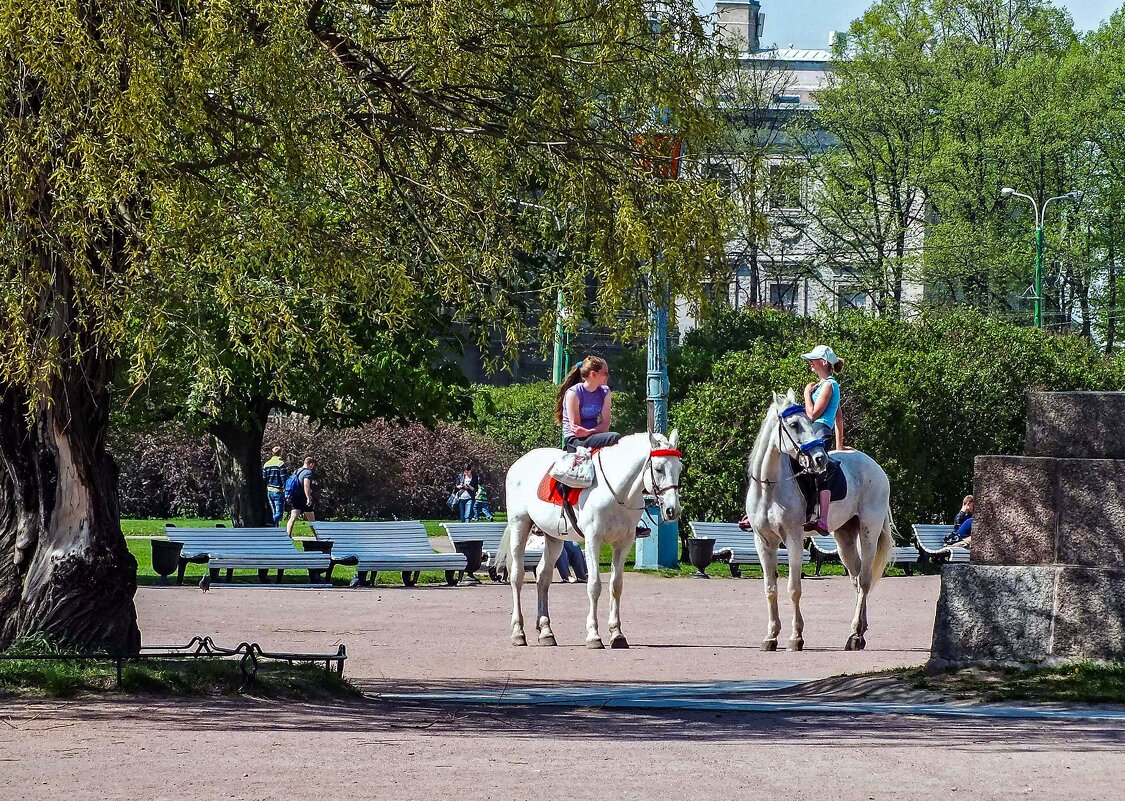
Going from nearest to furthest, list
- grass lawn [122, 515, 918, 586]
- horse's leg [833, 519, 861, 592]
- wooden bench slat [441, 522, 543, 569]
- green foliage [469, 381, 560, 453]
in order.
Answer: horse's leg [833, 519, 861, 592] < grass lawn [122, 515, 918, 586] < wooden bench slat [441, 522, 543, 569] < green foliage [469, 381, 560, 453]

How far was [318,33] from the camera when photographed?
10.8 m

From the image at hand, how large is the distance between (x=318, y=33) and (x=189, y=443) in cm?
3669

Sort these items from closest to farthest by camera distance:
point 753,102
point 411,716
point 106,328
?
1. point 106,328
2. point 411,716
3. point 753,102

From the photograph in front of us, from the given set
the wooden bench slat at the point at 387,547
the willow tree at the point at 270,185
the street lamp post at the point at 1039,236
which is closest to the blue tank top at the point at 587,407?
the willow tree at the point at 270,185

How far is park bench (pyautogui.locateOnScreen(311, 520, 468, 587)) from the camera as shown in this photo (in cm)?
2444

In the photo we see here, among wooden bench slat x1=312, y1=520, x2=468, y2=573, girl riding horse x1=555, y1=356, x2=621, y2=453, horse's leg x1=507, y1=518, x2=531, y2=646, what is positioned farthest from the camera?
wooden bench slat x1=312, y1=520, x2=468, y2=573

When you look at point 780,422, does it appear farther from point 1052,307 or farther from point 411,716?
point 1052,307

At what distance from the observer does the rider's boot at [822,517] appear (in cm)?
1562

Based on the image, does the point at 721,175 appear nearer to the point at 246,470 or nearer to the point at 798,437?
the point at 798,437

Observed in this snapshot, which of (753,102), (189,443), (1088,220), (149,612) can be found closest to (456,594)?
(149,612)

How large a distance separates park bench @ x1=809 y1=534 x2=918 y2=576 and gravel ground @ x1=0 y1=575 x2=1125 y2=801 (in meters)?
12.7

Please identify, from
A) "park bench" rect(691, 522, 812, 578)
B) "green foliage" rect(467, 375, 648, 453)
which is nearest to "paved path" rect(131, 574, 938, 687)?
"park bench" rect(691, 522, 812, 578)

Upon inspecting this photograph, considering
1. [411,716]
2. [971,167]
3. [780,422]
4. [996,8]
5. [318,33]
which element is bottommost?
[411,716]

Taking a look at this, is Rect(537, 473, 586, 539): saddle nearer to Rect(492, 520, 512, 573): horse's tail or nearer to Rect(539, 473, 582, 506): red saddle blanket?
Rect(539, 473, 582, 506): red saddle blanket
